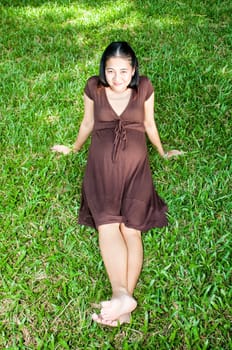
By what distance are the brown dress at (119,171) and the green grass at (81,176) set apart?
6.6 inches

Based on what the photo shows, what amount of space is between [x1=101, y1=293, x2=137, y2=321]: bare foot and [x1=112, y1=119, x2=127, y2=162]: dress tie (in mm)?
876

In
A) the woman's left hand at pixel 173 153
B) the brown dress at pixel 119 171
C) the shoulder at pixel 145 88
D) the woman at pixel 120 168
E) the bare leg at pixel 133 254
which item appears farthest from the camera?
the woman's left hand at pixel 173 153

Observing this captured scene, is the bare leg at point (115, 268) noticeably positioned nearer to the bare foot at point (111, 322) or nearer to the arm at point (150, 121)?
the bare foot at point (111, 322)

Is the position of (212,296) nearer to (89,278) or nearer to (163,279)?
(163,279)

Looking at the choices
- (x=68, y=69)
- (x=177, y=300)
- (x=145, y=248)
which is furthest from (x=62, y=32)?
(x=177, y=300)

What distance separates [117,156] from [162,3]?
3.63 m

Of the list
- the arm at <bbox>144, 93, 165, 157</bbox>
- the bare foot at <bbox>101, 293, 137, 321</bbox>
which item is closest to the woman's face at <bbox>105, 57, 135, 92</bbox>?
the arm at <bbox>144, 93, 165, 157</bbox>

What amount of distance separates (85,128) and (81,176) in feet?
1.28

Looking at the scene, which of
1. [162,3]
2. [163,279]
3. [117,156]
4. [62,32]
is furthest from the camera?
[162,3]

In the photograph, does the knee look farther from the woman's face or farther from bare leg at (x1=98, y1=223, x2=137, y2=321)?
the woman's face

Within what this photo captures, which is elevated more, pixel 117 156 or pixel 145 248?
pixel 117 156

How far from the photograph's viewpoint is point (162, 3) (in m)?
5.87

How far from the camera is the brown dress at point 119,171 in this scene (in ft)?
9.54

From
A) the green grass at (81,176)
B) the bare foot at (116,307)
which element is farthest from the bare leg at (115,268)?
the green grass at (81,176)
